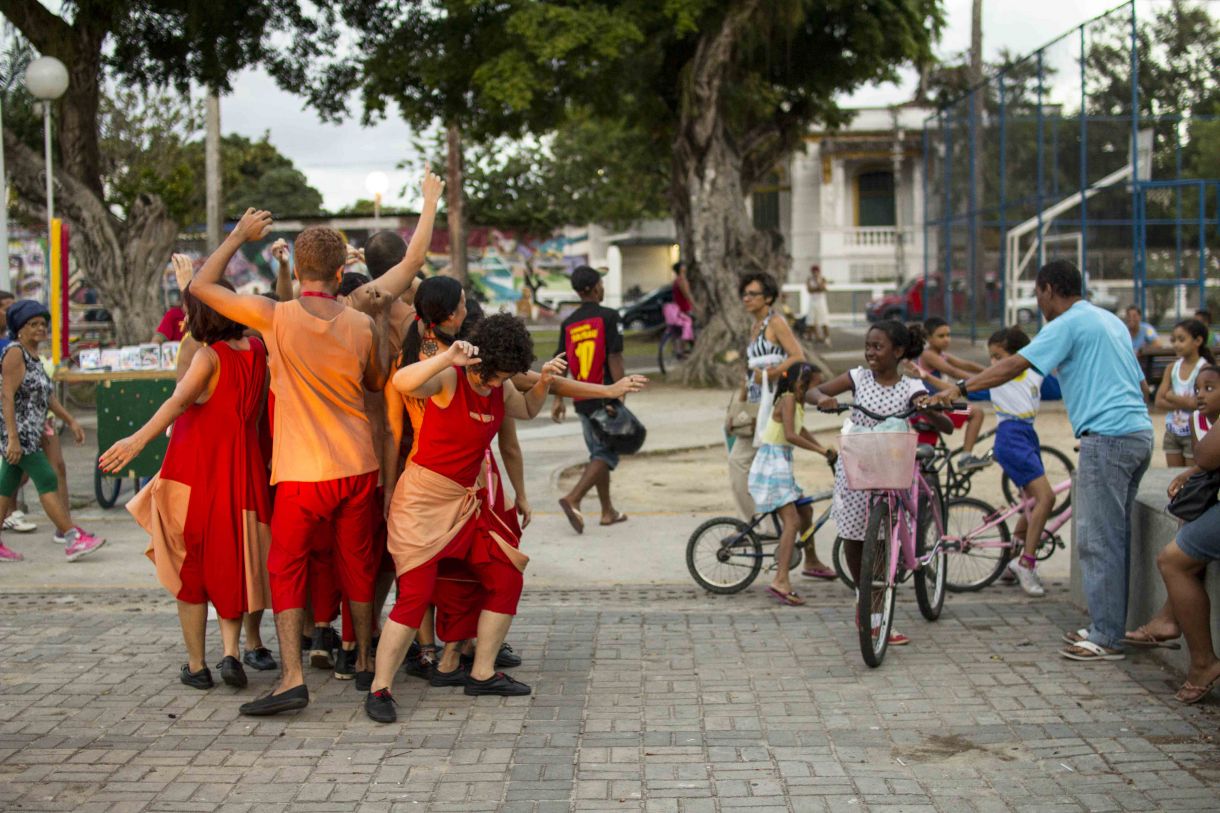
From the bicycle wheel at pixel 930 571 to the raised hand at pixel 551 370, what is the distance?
221 cm

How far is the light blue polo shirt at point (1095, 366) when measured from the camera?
6.36 meters

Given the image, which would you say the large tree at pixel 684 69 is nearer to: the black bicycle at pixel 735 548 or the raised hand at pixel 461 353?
the black bicycle at pixel 735 548

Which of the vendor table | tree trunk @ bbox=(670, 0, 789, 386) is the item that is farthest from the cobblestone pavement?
tree trunk @ bbox=(670, 0, 789, 386)

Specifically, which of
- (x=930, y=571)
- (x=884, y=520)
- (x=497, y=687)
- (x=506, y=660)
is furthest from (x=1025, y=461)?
(x=497, y=687)

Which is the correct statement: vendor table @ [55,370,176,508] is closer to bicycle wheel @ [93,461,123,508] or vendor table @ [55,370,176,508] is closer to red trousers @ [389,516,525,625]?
bicycle wheel @ [93,461,123,508]

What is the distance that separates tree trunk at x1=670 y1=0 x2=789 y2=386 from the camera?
66.3 ft

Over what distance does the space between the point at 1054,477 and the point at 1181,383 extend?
1694 mm

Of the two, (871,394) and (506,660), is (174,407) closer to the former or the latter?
(506,660)

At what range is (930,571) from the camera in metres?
7.22

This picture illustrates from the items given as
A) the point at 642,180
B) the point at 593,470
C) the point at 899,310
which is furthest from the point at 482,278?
the point at 593,470

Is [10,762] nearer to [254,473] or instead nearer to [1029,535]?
[254,473]

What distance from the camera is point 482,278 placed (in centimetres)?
5044

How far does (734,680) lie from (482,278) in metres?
45.0

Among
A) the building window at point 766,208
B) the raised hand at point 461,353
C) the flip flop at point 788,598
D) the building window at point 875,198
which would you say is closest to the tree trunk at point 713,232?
the flip flop at point 788,598
